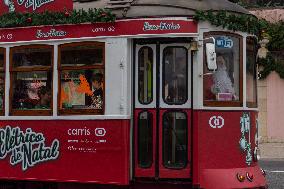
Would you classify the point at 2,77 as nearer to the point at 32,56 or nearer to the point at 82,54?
the point at 32,56

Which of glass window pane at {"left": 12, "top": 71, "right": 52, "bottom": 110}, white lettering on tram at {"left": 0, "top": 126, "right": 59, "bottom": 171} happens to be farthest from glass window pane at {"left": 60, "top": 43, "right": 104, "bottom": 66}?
white lettering on tram at {"left": 0, "top": 126, "right": 59, "bottom": 171}

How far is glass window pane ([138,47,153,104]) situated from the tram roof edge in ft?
1.68

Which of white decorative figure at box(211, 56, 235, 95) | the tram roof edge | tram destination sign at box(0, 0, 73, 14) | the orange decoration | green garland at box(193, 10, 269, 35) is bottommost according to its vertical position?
Answer: the orange decoration

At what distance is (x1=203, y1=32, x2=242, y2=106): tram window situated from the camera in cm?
896

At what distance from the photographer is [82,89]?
30.3ft

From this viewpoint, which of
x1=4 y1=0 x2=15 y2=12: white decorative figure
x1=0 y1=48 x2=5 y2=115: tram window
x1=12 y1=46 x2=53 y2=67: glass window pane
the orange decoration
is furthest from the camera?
x1=4 y1=0 x2=15 y2=12: white decorative figure

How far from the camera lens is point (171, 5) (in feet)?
29.6

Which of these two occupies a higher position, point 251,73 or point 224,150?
point 251,73

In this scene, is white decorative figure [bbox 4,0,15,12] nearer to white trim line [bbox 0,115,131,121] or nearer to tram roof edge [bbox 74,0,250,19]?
tram roof edge [bbox 74,0,250,19]

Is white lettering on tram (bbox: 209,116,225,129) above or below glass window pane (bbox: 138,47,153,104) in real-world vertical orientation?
below

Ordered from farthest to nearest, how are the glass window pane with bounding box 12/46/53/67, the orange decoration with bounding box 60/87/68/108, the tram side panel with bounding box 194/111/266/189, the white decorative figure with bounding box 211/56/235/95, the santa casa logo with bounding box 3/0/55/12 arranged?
the santa casa logo with bounding box 3/0/55/12 → the glass window pane with bounding box 12/46/53/67 → the orange decoration with bounding box 60/87/68/108 → the white decorative figure with bounding box 211/56/235/95 → the tram side panel with bounding box 194/111/266/189

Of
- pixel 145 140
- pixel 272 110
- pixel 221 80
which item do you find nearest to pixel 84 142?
pixel 145 140

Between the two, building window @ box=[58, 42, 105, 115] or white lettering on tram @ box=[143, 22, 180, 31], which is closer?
white lettering on tram @ box=[143, 22, 180, 31]

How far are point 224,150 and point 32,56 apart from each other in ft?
10.2
